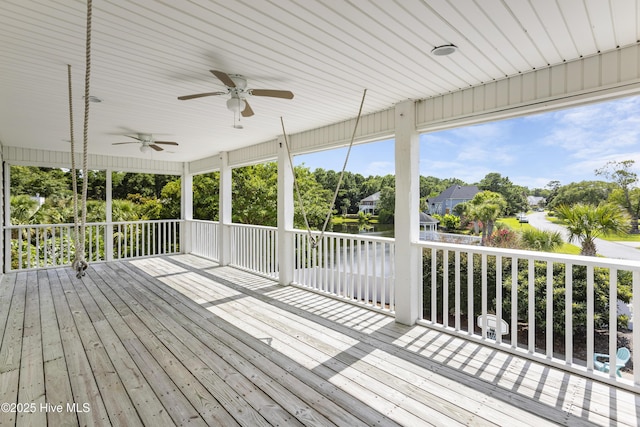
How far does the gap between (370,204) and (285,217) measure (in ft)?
5.28

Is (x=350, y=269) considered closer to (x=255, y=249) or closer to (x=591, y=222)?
(x=255, y=249)

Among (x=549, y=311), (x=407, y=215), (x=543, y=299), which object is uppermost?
(x=407, y=215)

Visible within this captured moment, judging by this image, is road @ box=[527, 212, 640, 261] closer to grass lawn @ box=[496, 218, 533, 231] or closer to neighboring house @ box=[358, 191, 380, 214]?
grass lawn @ box=[496, 218, 533, 231]

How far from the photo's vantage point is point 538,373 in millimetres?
2482

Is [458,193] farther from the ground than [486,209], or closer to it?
farther from the ground

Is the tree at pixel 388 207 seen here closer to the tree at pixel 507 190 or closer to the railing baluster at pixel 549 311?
the railing baluster at pixel 549 311

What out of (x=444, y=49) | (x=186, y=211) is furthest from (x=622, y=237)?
(x=186, y=211)

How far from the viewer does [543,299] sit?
6008 millimetres

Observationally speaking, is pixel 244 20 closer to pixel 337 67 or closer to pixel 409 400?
pixel 337 67

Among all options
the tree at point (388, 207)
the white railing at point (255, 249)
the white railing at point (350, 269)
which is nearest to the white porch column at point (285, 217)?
the white railing at point (350, 269)

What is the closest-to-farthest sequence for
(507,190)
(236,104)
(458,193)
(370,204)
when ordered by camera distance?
1. (236,104)
2. (458,193)
3. (507,190)
4. (370,204)

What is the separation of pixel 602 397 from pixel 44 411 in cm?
371

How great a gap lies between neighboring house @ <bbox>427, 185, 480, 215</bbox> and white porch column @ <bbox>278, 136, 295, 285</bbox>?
7.47 feet

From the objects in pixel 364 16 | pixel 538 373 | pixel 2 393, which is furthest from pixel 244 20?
pixel 538 373
